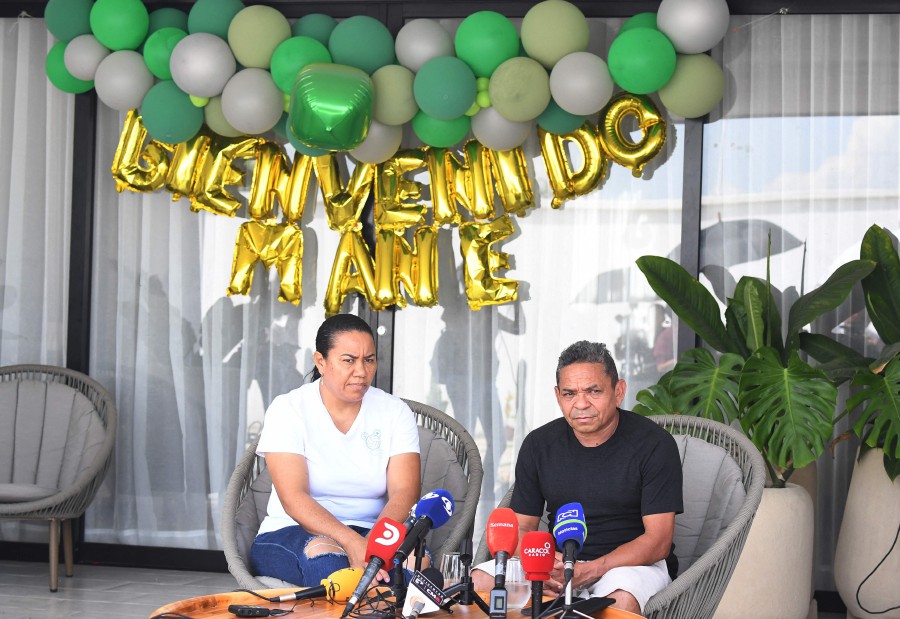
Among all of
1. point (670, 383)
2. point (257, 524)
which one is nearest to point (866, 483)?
point (670, 383)

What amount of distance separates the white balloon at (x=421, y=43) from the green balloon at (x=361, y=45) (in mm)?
77

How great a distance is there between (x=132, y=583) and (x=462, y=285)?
2031 millimetres

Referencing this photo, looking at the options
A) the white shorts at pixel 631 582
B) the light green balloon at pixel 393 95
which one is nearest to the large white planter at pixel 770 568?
the white shorts at pixel 631 582

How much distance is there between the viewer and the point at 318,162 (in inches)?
205

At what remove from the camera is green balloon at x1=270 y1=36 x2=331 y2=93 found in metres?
4.72

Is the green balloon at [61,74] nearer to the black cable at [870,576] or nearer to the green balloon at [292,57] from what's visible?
the green balloon at [292,57]

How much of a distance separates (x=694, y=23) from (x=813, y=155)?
3.04ft

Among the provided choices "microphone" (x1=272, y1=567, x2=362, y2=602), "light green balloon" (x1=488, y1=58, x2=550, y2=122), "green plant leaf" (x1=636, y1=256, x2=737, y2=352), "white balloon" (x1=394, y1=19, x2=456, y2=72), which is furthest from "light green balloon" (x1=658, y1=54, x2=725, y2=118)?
"microphone" (x1=272, y1=567, x2=362, y2=602)

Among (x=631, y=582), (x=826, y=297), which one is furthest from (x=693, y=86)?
(x=631, y=582)

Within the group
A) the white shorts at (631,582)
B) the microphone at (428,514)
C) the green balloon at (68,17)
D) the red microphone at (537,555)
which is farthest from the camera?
the green balloon at (68,17)

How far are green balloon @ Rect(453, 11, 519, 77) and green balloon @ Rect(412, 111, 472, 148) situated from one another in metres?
0.23

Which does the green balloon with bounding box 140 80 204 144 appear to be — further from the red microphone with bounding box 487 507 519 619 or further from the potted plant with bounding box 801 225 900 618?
the red microphone with bounding box 487 507 519 619

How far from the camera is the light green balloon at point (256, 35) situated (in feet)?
15.8

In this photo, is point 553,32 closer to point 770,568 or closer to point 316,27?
point 316,27
